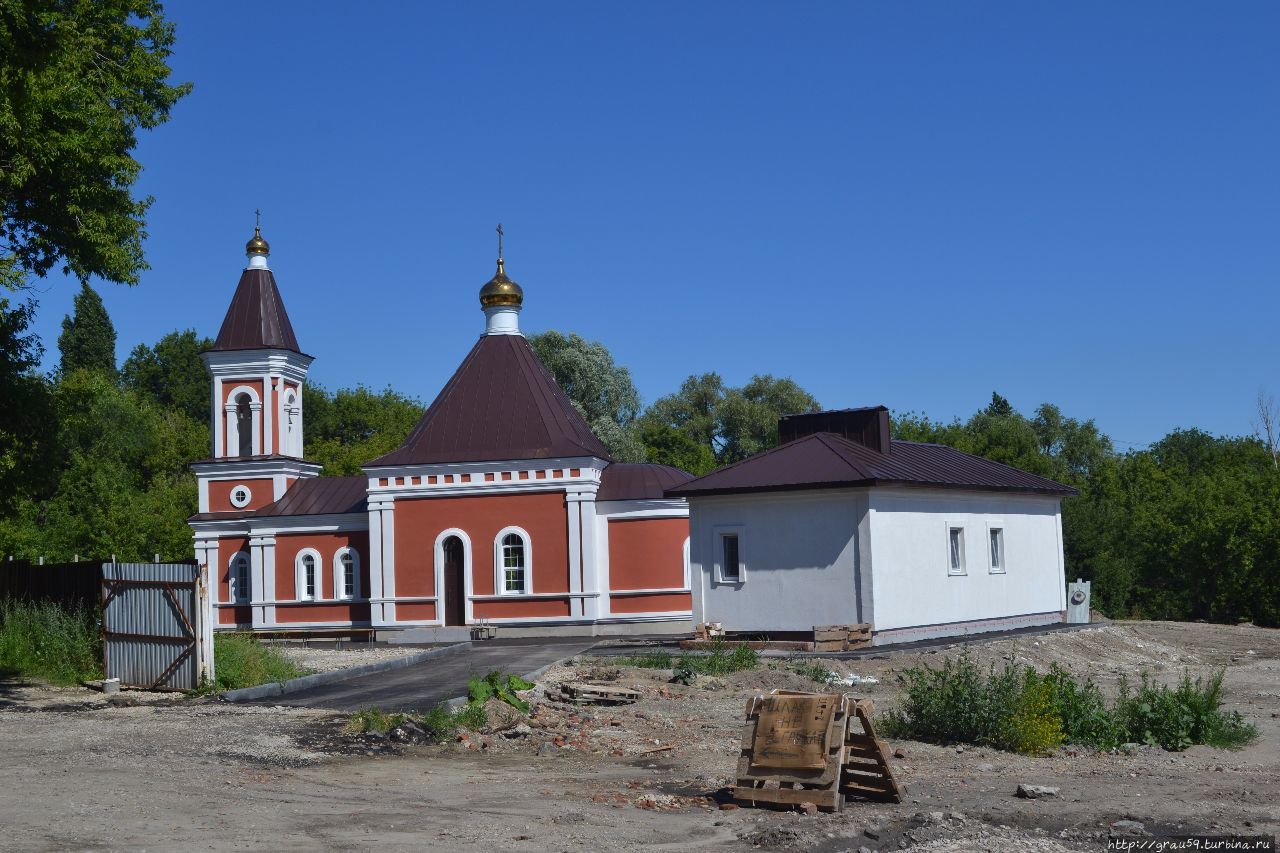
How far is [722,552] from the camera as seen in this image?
2684 cm

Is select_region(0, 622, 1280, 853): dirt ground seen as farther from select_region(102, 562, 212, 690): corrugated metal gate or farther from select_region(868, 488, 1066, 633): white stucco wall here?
select_region(868, 488, 1066, 633): white stucco wall

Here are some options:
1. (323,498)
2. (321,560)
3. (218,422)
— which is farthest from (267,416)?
(321,560)

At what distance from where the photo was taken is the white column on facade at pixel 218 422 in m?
38.8

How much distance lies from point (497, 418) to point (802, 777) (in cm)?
2545

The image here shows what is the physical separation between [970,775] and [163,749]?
27.5ft

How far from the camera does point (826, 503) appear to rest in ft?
84.6

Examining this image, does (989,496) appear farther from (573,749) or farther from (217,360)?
(217,360)

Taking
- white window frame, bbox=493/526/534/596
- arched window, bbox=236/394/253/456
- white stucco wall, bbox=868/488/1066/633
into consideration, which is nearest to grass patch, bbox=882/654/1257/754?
white stucco wall, bbox=868/488/1066/633

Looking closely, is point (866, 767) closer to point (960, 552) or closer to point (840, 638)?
point (840, 638)

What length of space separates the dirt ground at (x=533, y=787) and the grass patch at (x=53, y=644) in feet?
9.16

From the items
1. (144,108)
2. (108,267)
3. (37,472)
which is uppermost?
(144,108)

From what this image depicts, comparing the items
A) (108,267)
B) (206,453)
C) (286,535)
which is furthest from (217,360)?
(206,453)

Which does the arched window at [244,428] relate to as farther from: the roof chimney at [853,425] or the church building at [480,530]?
the roof chimney at [853,425]

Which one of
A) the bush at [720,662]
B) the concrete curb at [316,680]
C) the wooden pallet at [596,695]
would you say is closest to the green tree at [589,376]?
the concrete curb at [316,680]
